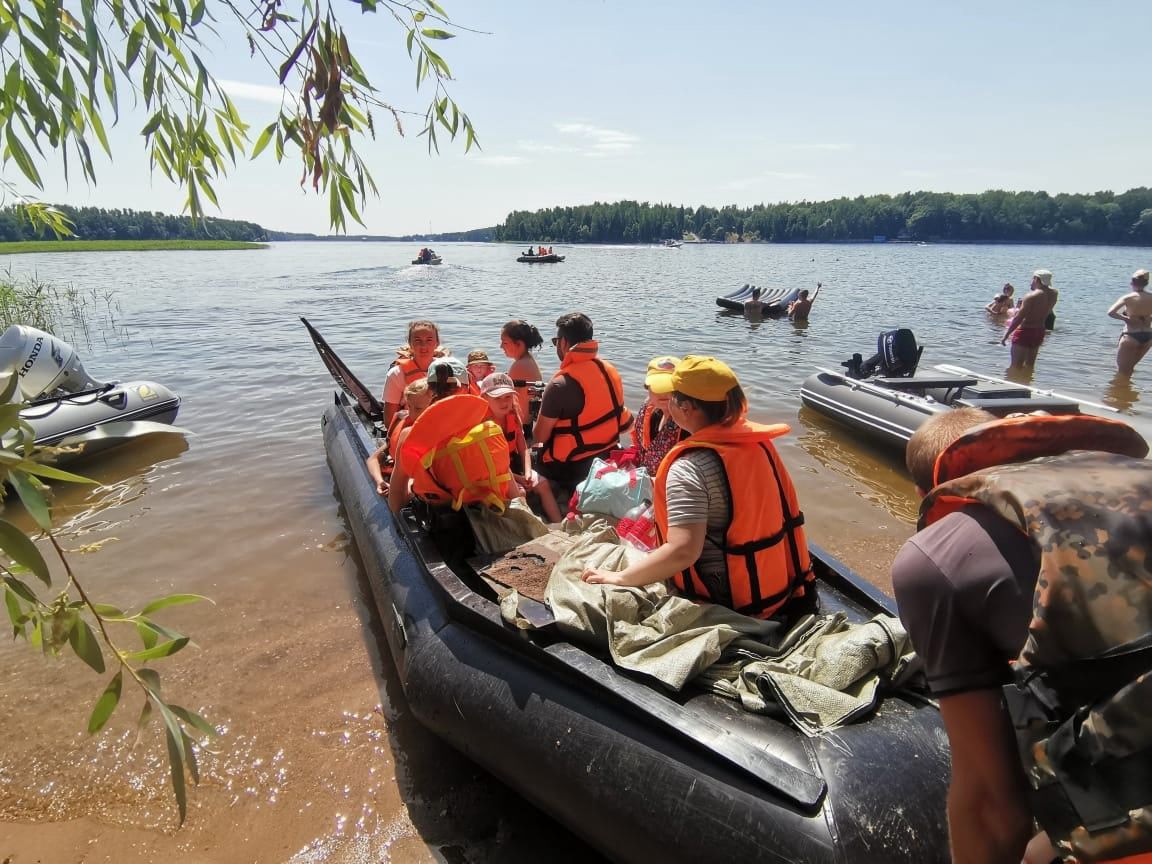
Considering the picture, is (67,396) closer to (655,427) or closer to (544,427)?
(544,427)

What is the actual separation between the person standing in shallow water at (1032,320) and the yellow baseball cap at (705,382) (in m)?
9.60

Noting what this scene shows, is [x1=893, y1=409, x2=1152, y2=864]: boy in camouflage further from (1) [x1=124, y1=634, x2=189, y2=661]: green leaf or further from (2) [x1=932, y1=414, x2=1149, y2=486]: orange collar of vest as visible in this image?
(1) [x1=124, y1=634, x2=189, y2=661]: green leaf

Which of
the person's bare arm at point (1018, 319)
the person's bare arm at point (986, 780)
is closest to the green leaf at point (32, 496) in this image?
the person's bare arm at point (986, 780)

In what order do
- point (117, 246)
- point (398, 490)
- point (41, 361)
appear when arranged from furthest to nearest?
point (117, 246)
point (41, 361)
point (398, 490)

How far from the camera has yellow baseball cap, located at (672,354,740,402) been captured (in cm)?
235

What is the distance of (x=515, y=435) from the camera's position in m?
4.24

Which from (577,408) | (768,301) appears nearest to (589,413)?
(577,408)

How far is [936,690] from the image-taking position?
1.08 metres

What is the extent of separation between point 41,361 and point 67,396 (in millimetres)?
475

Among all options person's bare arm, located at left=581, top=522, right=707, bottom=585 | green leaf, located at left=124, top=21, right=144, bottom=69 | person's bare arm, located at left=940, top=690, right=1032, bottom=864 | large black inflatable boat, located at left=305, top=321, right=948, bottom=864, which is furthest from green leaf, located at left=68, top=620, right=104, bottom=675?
Answer: person's bare arm, located at left=581, top=522, right=707, bottom=585

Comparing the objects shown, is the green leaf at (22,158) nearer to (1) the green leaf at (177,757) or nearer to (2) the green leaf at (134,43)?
(2) the green leaf at (134,43)

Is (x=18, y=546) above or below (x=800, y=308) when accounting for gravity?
above

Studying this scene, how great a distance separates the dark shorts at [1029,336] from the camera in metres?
10.2

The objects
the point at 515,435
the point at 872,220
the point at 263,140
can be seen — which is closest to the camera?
the point at 263,140
